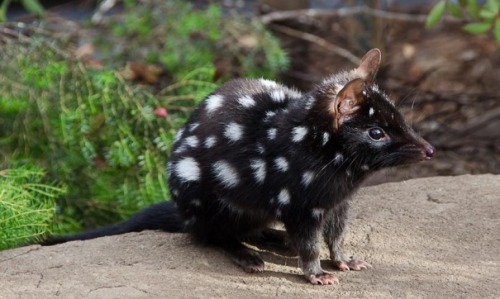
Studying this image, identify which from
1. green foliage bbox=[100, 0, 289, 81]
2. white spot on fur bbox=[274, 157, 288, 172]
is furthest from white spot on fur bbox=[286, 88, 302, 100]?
green foliage bbox=[100, 0, 289, 81]

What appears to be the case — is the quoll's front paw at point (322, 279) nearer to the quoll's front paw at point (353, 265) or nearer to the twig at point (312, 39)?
the quoll's front paw at point (353, 265)

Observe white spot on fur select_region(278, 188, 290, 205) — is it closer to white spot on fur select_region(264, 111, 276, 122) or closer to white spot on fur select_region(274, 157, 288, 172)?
white spot on fur select_region(274, 157, 288, 172)

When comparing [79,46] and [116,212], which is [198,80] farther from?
[79,46]

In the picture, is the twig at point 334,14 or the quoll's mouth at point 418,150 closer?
the quoll's mouth at point 418,150

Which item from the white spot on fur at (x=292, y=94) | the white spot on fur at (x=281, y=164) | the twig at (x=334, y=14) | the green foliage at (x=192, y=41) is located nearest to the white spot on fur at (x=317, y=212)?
the white spot on fur at (x=281, y=164)

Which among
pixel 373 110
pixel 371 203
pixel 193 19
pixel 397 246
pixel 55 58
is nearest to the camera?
pixel 373 110

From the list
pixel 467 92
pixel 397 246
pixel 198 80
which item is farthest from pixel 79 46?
pixel 397 246
